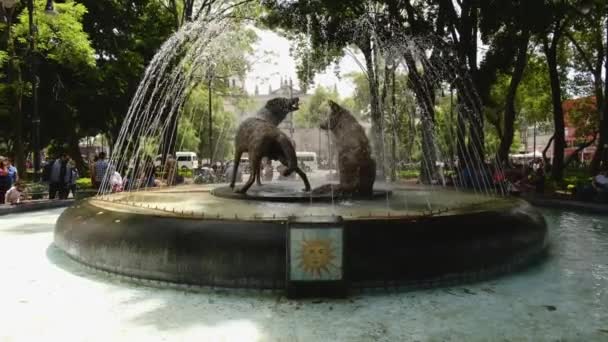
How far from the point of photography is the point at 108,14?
85.0ft

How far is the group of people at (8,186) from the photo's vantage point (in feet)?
45.6

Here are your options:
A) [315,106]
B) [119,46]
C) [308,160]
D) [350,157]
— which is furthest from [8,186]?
[315,106]

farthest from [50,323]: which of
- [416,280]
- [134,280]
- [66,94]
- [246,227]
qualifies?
[66,94]

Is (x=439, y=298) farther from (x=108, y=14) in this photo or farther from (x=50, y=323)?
(x=108, y=14)

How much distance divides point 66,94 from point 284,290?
2283 centimetres

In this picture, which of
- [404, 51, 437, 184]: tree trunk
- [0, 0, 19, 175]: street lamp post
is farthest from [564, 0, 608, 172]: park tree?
[0, 0, 19, 175]: street lamp post

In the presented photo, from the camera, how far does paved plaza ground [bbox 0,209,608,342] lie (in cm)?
477

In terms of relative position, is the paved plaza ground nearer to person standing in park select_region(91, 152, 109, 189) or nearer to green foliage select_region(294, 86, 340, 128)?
person standing in park select_region(91, 152, 109, 189)

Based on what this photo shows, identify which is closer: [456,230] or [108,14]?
[456,230]

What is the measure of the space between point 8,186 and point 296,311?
1246cm

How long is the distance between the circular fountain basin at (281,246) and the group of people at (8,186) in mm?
7928

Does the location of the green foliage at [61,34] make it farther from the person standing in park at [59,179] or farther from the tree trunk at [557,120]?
the tree trunk at [557,120]

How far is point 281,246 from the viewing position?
5.93 m

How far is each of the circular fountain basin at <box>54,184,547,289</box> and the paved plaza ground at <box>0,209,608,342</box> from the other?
0.64 ft
